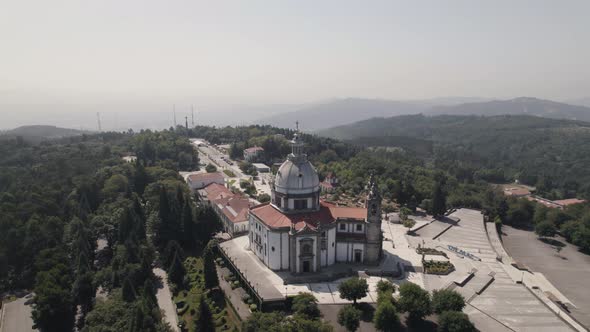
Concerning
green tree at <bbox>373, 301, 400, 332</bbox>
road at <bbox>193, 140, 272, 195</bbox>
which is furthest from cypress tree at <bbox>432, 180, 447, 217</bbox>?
green tree at <bbox>373, 301, 400, 332</bbox>

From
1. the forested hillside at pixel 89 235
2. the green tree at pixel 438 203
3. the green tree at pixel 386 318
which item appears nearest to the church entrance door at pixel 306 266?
the green tree at pixel 386 318

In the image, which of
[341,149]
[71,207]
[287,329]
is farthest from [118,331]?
[341,149]

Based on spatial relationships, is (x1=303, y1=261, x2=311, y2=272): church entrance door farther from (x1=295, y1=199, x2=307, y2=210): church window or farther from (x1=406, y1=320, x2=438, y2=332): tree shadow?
(x1=406, y1=320, x2=438, y2=332): tree shadow

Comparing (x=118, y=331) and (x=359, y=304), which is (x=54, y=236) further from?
(x=359, y=304)

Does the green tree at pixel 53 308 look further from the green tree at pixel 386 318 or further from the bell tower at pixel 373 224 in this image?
the bell tower at pixel 373 224

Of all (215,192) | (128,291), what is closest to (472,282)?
(128,291)
